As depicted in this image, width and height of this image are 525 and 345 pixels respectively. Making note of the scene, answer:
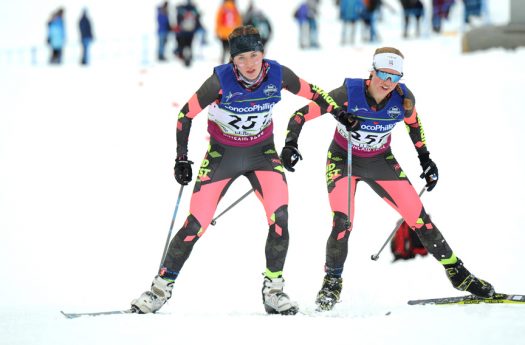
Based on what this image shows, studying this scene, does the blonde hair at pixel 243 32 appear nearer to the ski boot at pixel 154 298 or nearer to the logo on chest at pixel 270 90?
the logo on chest at pixel 270 90

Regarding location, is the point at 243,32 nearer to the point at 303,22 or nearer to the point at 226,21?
the point at 226,21

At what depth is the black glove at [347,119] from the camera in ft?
24.6

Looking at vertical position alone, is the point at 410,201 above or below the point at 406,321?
above

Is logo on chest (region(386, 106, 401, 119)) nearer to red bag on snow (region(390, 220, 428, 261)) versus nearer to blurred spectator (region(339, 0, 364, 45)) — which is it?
red bag on snow (region(390, 220, 428, 261))

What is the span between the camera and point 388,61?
749 centimetres

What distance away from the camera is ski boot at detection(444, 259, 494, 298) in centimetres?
760

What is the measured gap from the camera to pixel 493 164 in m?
13.0

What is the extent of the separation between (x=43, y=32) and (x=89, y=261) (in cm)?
1946

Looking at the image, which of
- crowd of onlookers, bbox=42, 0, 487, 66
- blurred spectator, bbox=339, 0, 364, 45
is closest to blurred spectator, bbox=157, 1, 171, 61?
crowd of onlookers, bbox=42, 0, 487, 66

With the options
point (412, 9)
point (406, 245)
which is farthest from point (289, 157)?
point (412, 9)

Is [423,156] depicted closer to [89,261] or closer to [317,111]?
[317,111]

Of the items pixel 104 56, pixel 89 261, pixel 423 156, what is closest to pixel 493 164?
pixel 423 156

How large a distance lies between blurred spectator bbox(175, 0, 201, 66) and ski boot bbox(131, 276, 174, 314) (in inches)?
496

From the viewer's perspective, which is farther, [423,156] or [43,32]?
[43,32]
